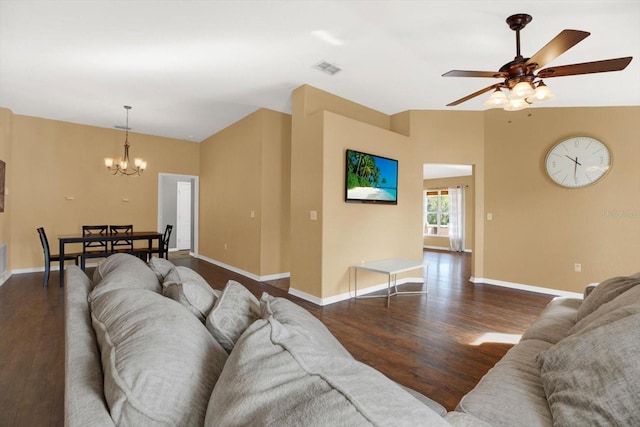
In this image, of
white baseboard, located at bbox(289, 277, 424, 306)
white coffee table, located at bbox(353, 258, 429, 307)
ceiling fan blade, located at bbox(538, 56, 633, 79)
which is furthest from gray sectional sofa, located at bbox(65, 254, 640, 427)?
white baseboard, located at bbox(289, 277, 424, 306)

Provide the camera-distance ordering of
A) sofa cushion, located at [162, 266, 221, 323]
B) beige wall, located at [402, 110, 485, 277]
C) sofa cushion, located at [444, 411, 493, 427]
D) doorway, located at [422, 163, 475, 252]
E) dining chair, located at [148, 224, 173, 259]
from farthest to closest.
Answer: doorway, located at [422, 163, 475, 252] → dining chair, located at [148, 224, 173, 259] → beige wall, located at [402, 110, 485, 277] → sofa cushion, located at [162, 266, 221, 323] → sofa cushion, located at [444, 411, 493, 427]

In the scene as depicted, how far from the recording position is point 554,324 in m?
1.86

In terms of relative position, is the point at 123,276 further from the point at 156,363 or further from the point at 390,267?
the point at 390,267

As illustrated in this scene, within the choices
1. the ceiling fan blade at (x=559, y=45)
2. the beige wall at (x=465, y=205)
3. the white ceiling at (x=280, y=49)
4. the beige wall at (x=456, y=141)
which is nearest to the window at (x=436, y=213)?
the beige wall at (x=465, y=205)

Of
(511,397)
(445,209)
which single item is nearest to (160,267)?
(511,397)

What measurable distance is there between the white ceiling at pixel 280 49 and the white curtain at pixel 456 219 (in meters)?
5.44

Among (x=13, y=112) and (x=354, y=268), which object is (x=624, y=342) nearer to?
(x=354, y=268)

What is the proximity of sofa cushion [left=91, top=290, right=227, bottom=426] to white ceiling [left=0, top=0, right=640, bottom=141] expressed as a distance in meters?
2.55

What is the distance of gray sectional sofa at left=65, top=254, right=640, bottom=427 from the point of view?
1.83 feet

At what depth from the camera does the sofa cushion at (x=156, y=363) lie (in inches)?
26.4

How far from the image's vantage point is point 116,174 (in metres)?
6.55

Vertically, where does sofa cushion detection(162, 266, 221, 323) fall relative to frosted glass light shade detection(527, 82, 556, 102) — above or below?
below

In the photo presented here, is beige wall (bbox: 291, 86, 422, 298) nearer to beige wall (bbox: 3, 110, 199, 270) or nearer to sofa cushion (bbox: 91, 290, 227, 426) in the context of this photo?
sofa cushion (bbox: 91, 290, 227, 426)

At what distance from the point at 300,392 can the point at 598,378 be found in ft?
3.25
